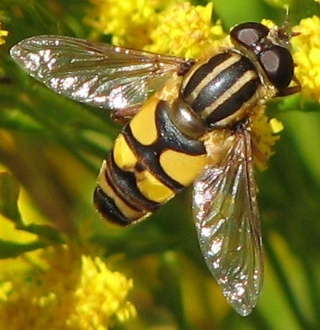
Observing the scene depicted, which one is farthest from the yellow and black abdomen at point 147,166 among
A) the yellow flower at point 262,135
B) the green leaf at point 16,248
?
the green leaf at point 16,248

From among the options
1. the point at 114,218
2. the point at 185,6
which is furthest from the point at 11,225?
the point at 185,6

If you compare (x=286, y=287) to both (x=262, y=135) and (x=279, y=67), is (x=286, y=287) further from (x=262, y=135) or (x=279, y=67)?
(x=279, y=67)

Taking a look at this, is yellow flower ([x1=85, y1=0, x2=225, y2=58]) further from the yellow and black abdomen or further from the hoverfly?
the yellow and black abdomen

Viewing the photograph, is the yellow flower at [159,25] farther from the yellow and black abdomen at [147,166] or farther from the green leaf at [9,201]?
the green leaf at [9,201]

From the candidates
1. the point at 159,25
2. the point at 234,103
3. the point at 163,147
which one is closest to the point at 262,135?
the point at 234,103

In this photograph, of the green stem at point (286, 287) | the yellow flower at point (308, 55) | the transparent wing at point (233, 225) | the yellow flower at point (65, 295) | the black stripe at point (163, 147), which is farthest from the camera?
the green stem at point (286, 287)

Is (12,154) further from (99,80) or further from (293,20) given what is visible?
(293,20)
